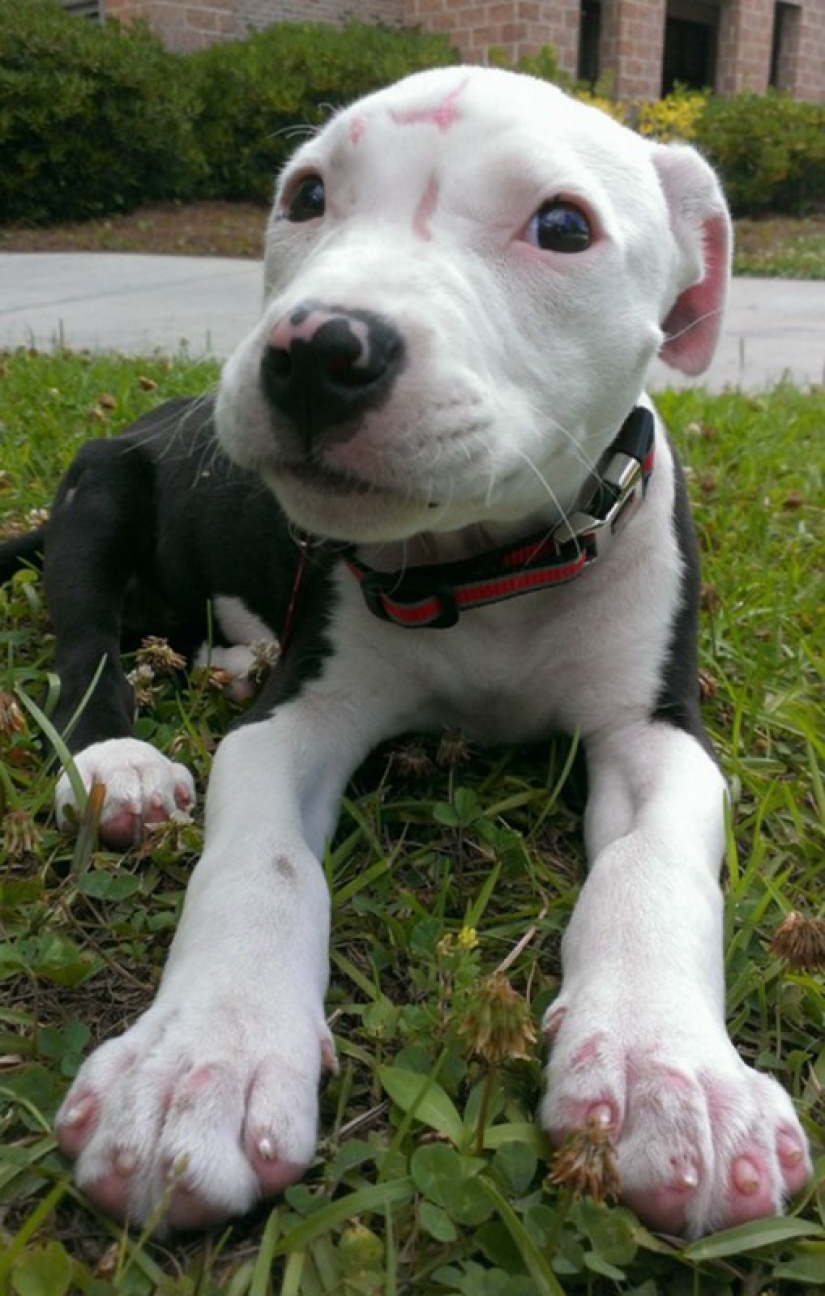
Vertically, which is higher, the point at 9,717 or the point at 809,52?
the point at 9,717

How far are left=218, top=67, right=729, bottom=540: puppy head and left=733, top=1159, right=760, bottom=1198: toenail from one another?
3.13 ft

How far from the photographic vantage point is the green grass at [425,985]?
4.56 feet

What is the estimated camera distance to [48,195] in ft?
48.1

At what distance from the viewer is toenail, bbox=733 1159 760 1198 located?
143 centimetres

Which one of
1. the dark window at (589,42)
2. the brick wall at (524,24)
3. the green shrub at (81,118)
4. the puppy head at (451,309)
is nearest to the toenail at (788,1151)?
the puppy head at (451,309)

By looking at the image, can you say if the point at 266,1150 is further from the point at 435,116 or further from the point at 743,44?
the point at 743,44

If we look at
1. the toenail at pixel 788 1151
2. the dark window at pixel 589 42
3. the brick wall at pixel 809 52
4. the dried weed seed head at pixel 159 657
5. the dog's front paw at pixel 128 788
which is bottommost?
the brick wall at pixel 809 52

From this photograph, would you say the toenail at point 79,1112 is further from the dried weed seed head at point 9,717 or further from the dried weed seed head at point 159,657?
the dried weed seed head at point 159,657

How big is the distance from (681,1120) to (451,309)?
1.12 m

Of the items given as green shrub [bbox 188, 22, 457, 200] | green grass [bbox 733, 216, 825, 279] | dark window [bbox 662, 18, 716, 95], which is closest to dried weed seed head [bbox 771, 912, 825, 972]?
green grass [bbox 733, 216, 825, 279]

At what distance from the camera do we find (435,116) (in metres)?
2.08

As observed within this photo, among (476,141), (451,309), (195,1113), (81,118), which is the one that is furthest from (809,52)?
(195,1113)

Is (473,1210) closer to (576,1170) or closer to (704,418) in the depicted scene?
(576,1170)

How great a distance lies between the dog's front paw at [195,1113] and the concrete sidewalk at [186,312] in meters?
5.40
